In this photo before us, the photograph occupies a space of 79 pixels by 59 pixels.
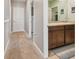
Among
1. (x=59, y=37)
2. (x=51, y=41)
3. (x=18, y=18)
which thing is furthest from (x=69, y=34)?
(x=18, y=18)

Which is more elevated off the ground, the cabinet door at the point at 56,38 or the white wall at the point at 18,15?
the white wall at the point at 18,15

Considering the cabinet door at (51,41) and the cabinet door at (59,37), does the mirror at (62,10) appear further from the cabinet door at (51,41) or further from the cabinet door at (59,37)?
the cabinet door at (51,41)

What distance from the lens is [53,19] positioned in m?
5.21

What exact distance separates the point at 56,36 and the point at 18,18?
6.99m

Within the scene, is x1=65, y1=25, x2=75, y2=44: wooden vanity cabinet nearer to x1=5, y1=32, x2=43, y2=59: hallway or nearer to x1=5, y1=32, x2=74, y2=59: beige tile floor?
x1=5, y1=32, x2=74, y2=59: beige tile floor

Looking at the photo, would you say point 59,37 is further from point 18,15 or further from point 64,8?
point 18,15

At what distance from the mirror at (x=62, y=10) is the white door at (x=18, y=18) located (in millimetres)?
5698

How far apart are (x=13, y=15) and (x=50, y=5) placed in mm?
6209

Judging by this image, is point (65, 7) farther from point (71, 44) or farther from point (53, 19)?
point (71, 44)

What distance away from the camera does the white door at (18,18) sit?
10462 millimetres

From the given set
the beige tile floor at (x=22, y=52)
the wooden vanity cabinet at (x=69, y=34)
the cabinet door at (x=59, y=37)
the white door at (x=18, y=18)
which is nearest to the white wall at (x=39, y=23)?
the beige tile floor at (x=22, y=52)

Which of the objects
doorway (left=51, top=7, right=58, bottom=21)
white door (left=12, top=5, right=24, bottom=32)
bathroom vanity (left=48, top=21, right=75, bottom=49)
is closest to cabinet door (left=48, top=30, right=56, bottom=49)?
bathroom vanity (left=48, top=21, right=75, bottom=49)
